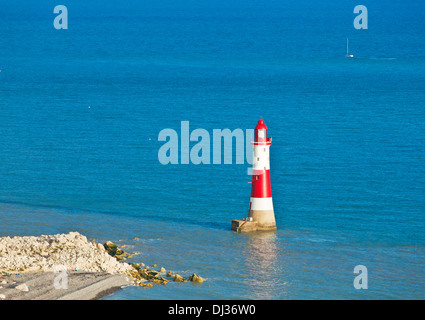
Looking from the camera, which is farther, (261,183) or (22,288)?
(261,183)

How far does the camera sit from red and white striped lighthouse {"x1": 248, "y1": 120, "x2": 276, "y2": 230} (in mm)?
32656

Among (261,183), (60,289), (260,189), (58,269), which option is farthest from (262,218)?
(60,289)

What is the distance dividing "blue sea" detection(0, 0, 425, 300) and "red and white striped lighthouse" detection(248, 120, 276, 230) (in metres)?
0.76

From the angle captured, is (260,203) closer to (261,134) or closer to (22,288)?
(261,134)

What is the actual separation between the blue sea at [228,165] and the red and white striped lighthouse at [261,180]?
2.48 ft

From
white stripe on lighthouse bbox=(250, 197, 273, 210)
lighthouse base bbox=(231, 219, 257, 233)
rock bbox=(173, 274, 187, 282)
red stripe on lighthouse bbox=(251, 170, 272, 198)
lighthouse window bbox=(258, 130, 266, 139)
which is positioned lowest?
rock bbox=(173, 274, 187, 282)

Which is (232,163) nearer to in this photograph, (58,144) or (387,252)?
(58,144)

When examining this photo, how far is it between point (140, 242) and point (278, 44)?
4114 inches

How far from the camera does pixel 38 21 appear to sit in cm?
17662

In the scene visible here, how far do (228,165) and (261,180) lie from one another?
1699 centimetres

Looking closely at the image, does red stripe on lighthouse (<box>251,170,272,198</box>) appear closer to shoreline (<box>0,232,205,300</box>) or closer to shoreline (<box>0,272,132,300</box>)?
shoreline (<box>0,232,205,300</box>)

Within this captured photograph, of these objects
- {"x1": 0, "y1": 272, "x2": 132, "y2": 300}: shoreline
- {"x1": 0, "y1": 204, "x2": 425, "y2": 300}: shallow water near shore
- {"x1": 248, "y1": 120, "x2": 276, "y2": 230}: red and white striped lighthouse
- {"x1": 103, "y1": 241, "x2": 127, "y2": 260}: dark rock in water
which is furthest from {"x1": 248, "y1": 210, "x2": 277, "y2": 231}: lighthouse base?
{"x1": 0, "y1": 272, "x2": 132, "y2": 300}: shoreline

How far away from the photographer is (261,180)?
32906mm
